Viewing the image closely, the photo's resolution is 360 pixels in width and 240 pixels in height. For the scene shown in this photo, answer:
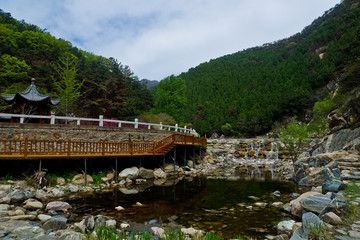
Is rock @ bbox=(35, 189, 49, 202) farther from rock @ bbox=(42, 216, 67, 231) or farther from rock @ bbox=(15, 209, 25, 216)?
rock @ bbox=(42, 216, 67, 231)

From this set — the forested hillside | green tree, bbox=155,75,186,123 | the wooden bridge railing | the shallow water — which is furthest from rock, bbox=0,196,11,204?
green tree, bbox=155,75,186,123

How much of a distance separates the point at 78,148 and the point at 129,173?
3.47 meters

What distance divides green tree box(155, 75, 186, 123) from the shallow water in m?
25.1

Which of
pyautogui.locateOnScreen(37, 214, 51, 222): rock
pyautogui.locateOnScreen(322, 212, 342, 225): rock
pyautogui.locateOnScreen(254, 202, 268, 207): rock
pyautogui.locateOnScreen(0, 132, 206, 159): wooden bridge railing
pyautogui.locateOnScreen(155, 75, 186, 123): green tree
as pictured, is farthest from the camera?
pyautogui.locateOnScreen(155, 75, 186, 123): green tree

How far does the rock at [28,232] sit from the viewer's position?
462 cm

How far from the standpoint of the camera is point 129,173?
42.3 ft

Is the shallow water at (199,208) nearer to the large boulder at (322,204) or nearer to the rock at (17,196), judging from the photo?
the large boulder at (322,204)

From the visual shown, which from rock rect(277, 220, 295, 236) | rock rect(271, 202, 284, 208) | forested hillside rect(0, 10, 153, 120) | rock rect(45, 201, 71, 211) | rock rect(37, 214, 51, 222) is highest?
forested hillside rect(0, 10, 153, 120)

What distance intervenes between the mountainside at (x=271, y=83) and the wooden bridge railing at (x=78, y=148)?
31.1 metres

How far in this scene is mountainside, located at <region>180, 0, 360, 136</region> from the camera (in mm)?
47250

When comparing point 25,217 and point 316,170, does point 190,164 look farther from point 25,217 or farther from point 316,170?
point 25,217

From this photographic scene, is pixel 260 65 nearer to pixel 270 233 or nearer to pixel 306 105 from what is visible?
pixel 306 105

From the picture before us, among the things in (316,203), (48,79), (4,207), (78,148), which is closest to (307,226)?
(316,203)

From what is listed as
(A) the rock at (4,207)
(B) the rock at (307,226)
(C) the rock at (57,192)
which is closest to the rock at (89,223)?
(A) the rock at (4,207)
